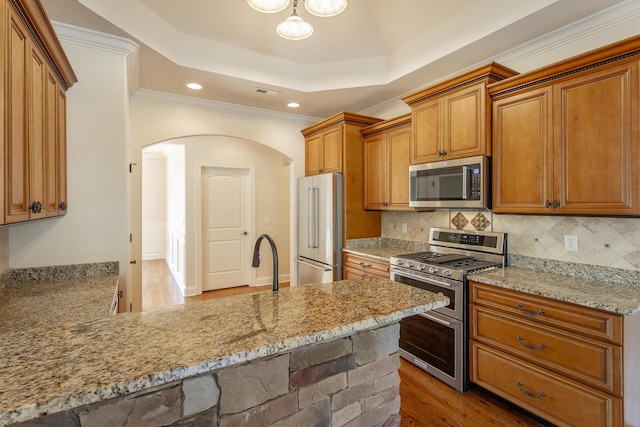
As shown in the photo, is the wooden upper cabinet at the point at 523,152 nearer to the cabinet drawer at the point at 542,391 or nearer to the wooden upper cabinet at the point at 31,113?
A: the cabinet drawer at the point at 542,391

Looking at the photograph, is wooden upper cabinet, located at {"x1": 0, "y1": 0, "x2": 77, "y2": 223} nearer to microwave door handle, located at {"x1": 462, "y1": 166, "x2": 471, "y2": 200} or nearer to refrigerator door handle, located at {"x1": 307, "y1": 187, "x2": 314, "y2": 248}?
refrigerator door handle, located at {"x1": 307, "y1": 187, "x2": 314, "y2": 248}

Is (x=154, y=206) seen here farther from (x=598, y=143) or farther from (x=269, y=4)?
(x=598, y=143)

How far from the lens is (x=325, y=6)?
1959 millimetres

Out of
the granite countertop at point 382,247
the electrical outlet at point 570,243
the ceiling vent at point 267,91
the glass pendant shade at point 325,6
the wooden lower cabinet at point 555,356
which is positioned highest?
the ceiling vent at point 267,91

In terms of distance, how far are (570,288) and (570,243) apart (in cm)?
48

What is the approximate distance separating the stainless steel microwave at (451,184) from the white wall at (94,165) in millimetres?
2476

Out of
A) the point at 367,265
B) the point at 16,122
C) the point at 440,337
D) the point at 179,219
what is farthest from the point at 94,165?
the point at 179,219

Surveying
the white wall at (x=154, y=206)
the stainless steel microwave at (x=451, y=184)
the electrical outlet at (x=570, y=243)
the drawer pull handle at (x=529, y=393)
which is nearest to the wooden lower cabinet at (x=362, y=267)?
the stainless steel microwave at (x=451, y=184)

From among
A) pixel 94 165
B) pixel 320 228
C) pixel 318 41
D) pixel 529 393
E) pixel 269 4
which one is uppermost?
pixel 318 41

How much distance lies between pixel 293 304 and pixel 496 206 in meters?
2.10

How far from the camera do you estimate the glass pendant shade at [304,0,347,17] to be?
1939 mm

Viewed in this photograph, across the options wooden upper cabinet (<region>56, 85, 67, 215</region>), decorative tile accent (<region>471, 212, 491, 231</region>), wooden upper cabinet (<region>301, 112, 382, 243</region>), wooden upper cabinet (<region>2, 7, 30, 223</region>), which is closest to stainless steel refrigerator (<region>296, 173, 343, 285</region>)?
wooden upper cabinet (<region>301, 112, 382, 243</region>)

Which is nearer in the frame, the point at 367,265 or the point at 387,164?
the point at 367,265

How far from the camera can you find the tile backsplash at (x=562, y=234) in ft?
6.87
